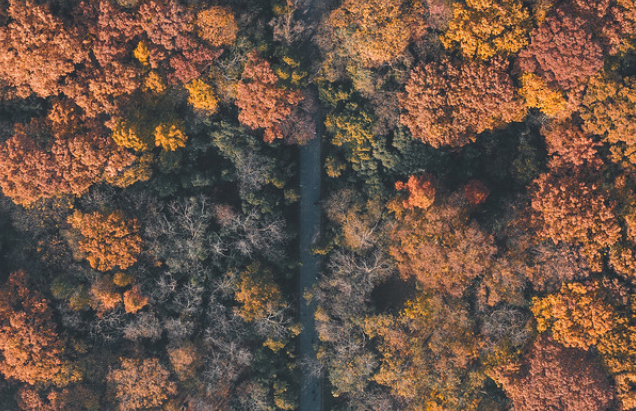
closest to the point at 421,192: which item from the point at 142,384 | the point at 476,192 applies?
the point at 476,192

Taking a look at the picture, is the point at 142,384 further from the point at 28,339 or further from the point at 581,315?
the point at 581,315

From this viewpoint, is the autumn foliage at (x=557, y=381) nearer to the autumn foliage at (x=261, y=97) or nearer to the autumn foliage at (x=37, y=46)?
the autumn foliage at (x=261, y=97)

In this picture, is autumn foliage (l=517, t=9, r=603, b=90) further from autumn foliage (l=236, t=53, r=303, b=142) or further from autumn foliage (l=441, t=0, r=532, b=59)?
autumn foliage (l=236, t=53, r=303, b=142)

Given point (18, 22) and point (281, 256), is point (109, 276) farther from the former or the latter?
point (18, 22)

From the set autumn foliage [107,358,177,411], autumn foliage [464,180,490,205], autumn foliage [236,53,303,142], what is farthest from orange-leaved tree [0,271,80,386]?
autumn foliage [464,180,490,205]

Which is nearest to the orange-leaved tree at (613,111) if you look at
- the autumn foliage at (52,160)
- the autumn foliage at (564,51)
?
the autumn foliage at (564,51)
